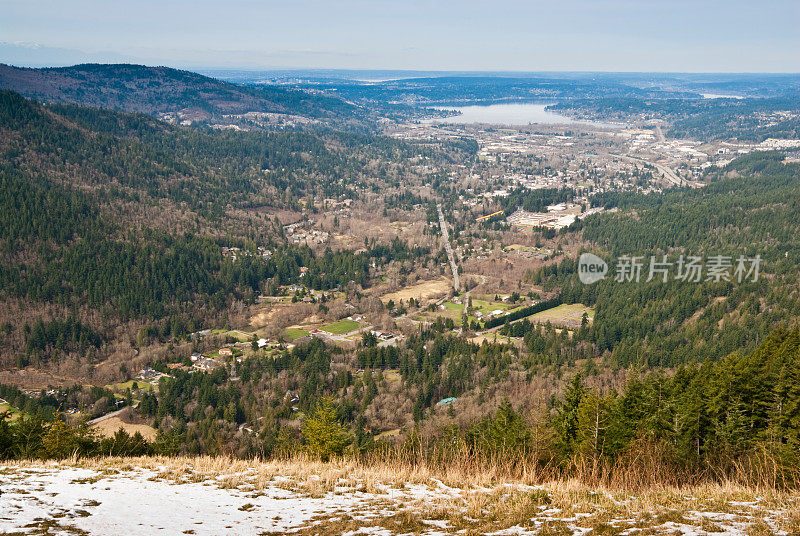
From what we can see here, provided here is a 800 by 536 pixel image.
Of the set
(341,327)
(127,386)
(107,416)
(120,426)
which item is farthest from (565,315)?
(107,416)

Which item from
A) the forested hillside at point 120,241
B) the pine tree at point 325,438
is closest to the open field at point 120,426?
the forested hillside at point 120,241

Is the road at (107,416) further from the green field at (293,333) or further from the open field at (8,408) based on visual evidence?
the green field at (293,333)

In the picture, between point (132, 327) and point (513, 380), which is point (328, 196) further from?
point (513, 380)

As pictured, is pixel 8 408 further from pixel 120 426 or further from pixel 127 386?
pixel 120 426

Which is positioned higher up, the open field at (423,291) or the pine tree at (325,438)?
the pine tree at (325,438)

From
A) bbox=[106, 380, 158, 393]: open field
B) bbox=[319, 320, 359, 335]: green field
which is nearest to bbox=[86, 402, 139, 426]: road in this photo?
bbox=[106, 380, 158, 393]: open field
